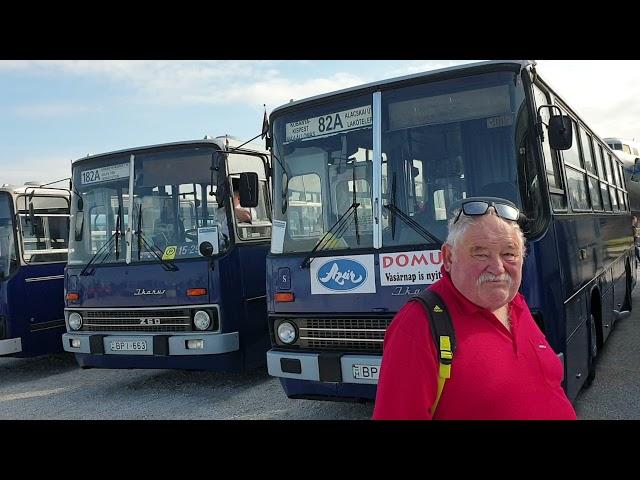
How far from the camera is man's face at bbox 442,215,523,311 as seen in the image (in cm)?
208

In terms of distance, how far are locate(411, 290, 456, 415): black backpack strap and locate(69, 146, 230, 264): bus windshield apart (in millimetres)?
4730

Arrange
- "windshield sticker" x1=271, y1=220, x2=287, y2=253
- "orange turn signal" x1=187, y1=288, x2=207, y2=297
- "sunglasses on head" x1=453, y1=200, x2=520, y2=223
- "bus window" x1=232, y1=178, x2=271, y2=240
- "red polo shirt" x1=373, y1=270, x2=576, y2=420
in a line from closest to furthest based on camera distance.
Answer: "red polo shirt" x1=373, y1=270, x2=576, y2=420 → "sunglasses on head" x1=453, y1=200, x2=520, y2=223 → "windshield sticker" x1=271, y1=220, x2=287, y2=253 → "orange turn signal" x1=187, y1=288, x2=207, y2=297 → "bus window" x1=232, y1=178, x2=271, y2=240

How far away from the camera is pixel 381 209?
460cm

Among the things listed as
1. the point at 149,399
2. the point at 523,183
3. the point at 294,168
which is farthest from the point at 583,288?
the point at 149,399

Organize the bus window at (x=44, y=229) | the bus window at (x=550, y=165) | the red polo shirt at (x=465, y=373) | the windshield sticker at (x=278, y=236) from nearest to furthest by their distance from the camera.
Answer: the red polo shirt at (x=465, y=373) < the bus window at (x=550, y=165) < the windshield sticker at (x=278, y=236) < the bus window at (x=44, y=229)

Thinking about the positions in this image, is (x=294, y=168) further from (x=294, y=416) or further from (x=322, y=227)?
(x=294, y=416)

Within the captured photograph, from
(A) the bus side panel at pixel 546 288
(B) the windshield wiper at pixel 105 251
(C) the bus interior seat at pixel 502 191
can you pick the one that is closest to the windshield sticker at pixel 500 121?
(C) the bus interior seat at pixel 502 191

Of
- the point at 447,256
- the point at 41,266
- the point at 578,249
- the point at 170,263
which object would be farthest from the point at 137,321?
the point at 447,256

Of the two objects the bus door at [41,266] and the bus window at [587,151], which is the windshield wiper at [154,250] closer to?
the bus door at [41,266]

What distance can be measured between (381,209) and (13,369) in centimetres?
737

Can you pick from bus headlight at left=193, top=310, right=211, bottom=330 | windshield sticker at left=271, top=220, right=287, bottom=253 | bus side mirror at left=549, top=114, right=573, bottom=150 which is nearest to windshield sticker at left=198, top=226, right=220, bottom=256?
bus headlight at left=193, top=310, right=211, bottom=330

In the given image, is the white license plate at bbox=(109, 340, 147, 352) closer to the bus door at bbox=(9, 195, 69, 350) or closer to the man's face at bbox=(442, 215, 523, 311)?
the bus door at bbox=(9, 195, 69, 350)

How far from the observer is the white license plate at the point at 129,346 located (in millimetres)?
6594

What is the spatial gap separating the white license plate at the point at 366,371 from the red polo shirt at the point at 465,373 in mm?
2454
